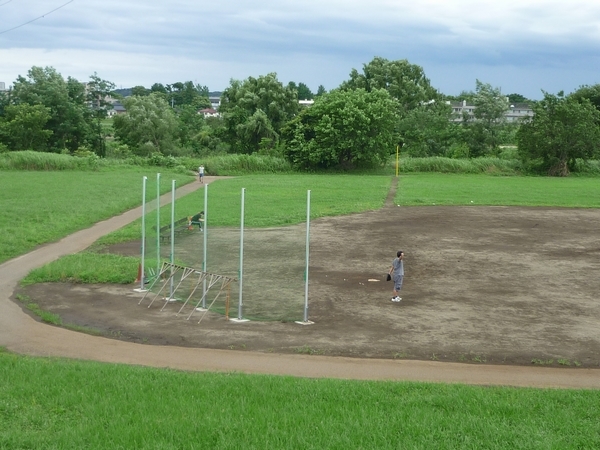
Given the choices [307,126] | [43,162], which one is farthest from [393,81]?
[43,162]

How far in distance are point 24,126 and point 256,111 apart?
22.6 meters

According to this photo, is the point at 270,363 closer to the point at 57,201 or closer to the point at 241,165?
the point at 57,201

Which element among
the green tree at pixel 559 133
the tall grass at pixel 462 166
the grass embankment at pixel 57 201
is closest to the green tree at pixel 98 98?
the grass embankment at pixel 57 201

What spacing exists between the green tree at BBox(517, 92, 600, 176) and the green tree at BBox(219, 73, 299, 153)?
25.2m

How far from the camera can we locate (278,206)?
37844 mm

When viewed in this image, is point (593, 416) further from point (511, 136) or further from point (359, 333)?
point (511, 136)

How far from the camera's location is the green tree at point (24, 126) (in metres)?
68.9

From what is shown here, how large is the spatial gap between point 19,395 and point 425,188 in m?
42.2

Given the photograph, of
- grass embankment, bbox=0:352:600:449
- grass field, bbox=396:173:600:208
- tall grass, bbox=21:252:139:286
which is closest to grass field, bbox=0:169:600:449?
grass embankment, bbox=0:352:600:449

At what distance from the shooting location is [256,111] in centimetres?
7388

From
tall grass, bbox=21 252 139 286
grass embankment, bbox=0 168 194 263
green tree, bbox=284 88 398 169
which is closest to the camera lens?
tall grass, bbox=21 252 139 286

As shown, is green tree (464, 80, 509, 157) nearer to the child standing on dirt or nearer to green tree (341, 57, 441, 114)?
green tree (341, 57, 441, 114)

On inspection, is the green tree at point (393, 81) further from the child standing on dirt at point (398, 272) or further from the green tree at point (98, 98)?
the child standing on dirt at point (398, 272)

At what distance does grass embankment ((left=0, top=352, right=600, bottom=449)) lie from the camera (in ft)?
27.9
